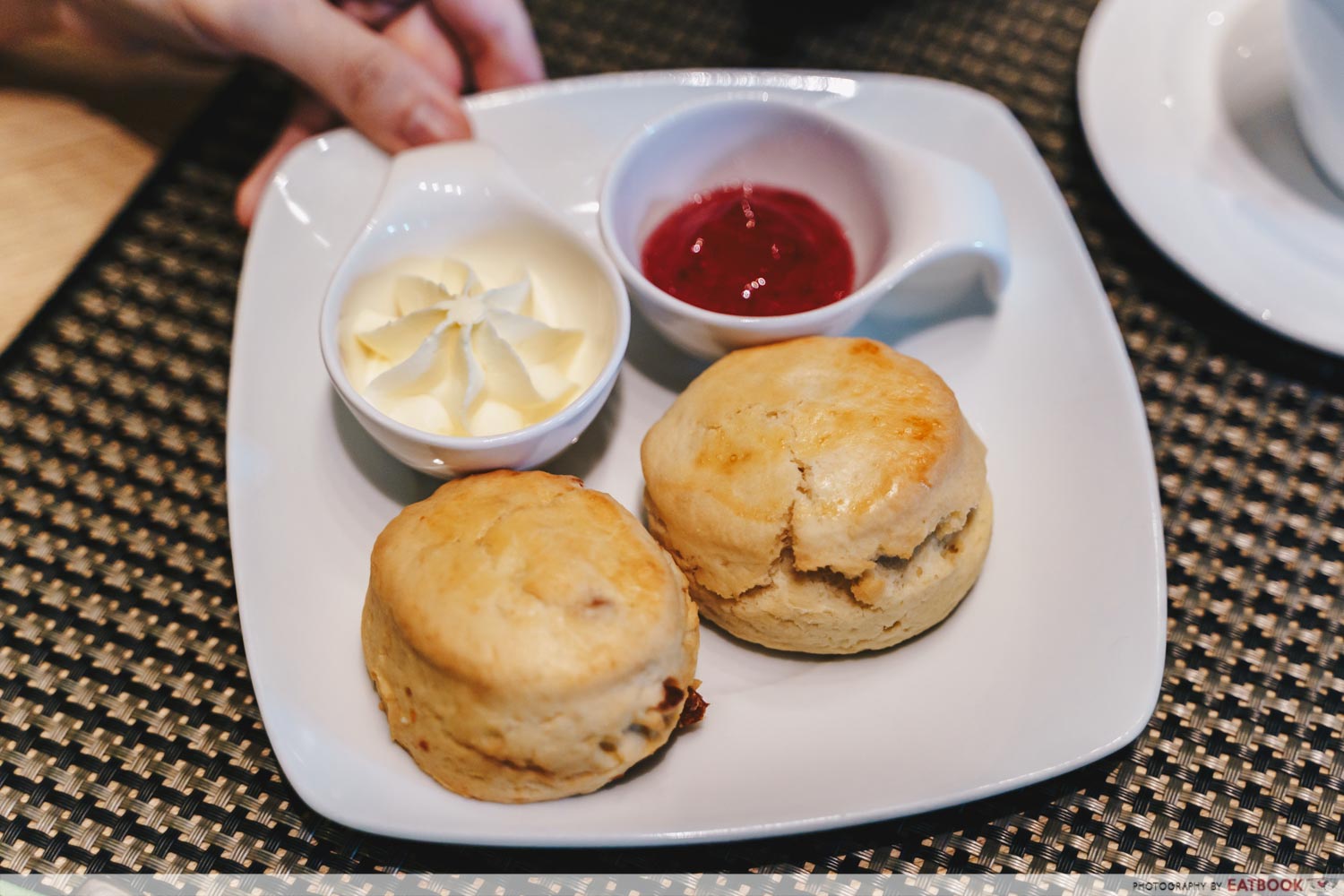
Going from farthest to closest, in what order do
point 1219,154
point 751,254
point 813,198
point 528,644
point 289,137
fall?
point 289,137 → point 1219,154 → point 813,198 → point 751,254 → point 528,644

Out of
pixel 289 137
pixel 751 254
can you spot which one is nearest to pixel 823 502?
pixel 751 254

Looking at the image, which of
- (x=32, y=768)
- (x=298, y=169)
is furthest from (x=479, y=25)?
(x=32, y=768)

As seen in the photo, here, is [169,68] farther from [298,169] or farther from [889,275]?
[889,275]

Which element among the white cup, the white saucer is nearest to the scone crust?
the white saucer

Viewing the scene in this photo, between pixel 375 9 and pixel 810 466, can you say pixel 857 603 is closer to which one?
pixel 810 466

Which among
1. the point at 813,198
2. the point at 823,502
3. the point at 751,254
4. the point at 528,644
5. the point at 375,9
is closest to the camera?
the point at 528,644

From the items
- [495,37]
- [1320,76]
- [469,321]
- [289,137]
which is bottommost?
[289,137]

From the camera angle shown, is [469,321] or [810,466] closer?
[810,466]
